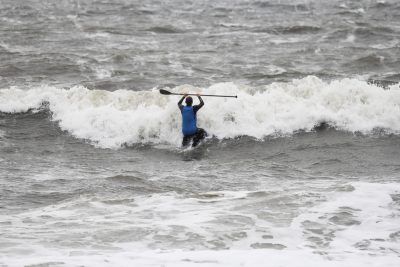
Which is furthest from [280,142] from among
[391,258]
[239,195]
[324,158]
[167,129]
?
[391,258]

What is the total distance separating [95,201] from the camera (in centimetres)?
930

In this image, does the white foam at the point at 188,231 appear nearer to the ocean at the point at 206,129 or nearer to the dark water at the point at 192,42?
the ocean at the point at 206,129

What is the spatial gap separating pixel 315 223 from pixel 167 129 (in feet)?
20.8

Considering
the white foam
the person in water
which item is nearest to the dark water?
the person in water

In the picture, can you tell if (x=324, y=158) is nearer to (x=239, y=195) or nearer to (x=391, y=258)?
(x=239, y=195)

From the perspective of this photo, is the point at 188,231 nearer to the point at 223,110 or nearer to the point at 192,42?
the point at 223,110

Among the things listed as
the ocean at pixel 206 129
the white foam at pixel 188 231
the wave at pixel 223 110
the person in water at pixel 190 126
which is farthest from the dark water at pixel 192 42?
the white foam at pixel 188 231

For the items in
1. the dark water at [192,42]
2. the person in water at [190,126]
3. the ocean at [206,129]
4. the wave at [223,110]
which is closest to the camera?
the ocean at [206,129]

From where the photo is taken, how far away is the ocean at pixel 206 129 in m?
7.77

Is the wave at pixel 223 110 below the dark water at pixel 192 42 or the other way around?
below

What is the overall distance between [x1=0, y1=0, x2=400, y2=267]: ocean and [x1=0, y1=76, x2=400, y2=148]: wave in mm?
38

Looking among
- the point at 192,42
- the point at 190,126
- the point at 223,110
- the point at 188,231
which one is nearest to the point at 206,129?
the point at 223,110

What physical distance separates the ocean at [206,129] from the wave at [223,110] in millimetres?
38

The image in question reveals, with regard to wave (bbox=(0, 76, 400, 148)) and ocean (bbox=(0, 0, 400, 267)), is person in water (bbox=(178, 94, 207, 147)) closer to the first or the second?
Result: ocean (bbox=(0, 0, 400, 267))
